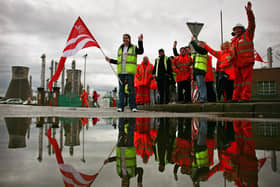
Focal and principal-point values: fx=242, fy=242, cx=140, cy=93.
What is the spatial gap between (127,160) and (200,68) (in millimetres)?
5973

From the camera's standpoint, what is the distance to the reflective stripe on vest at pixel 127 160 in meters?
0.76

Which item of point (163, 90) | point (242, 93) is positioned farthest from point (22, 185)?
point (163, 90)

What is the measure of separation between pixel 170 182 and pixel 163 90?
7608 mm

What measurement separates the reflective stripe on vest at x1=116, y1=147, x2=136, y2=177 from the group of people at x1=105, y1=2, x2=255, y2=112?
446 cm

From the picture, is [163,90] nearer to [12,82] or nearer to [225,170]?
[225,170]

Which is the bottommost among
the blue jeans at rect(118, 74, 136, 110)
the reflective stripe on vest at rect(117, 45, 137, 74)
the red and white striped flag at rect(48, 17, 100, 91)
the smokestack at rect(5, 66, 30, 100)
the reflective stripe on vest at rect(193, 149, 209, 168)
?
the reflective stripe on vest at rect(193, 149, 209, 168)

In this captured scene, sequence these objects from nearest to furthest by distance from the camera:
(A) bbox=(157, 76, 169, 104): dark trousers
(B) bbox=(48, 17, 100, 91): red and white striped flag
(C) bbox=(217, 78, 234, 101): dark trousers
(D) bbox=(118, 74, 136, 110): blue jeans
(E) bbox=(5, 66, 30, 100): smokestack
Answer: (B) bbox=(48, 17, 100, 91): red and white striped flag, (D) bbox=(118, 74, 136, 110): blue jeans, (C) bbox=(217, 78, 234, 101): dark trousers, (A) bbox=(157, 76, 169, 104): dark trousers, (E) bbox=(5, 66, 30, 100): smokestack

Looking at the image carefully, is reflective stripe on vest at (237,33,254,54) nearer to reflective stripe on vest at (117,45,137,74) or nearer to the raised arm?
the raised arm

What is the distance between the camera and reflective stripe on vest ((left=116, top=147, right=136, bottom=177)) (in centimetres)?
76

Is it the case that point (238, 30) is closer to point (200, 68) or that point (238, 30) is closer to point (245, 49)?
point (245, 49)

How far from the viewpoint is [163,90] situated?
8203 millimetres

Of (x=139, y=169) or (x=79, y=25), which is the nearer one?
(x=139, y=169)

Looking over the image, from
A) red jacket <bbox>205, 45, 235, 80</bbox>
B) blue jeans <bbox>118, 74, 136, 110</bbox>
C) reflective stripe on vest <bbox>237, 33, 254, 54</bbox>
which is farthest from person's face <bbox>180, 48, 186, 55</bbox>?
reflective stripe on vest <bbox>237, 33, 254, 54</bbox>

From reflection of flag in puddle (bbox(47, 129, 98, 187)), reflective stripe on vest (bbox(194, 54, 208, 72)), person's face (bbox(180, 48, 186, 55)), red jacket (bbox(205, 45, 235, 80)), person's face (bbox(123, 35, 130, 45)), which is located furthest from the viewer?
person's face (bbox(180, 48, 186, 55))
